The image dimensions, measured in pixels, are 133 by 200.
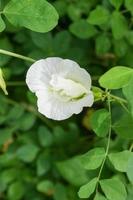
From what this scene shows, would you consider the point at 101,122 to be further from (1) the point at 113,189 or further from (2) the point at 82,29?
(2) the point at 82,29

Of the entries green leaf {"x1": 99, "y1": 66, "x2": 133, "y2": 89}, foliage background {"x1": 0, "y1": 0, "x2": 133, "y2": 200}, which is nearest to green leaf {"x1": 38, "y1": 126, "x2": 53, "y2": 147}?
foliage background {"x1": 0, "y1": 0, "x2": 133, "y2": 200}

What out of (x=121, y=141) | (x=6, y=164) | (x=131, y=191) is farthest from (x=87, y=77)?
(x=6, y=164)

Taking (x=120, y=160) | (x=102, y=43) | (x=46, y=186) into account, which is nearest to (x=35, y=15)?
(x=120, y=160)

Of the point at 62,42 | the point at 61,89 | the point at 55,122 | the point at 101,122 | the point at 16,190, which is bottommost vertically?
the point at 16,190

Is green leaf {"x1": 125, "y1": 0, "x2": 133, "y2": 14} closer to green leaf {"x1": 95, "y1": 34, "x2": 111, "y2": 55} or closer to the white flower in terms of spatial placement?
green leaf {"x1": 95, "y1": 34, "x2": 111, "y2": 55}

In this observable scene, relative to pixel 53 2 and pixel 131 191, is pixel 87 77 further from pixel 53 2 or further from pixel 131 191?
pixel 53 2

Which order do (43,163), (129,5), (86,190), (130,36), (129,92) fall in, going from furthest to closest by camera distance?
1. (43,163)
2. (130,36)
3. (129,5)
4. (86,190)
5. (129,92)

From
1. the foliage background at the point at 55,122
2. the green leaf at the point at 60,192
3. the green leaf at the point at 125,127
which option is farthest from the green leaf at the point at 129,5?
the green leaf at the point at 60,192

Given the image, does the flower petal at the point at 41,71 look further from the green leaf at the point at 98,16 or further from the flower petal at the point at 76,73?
the green leaf at the point at 98,16
